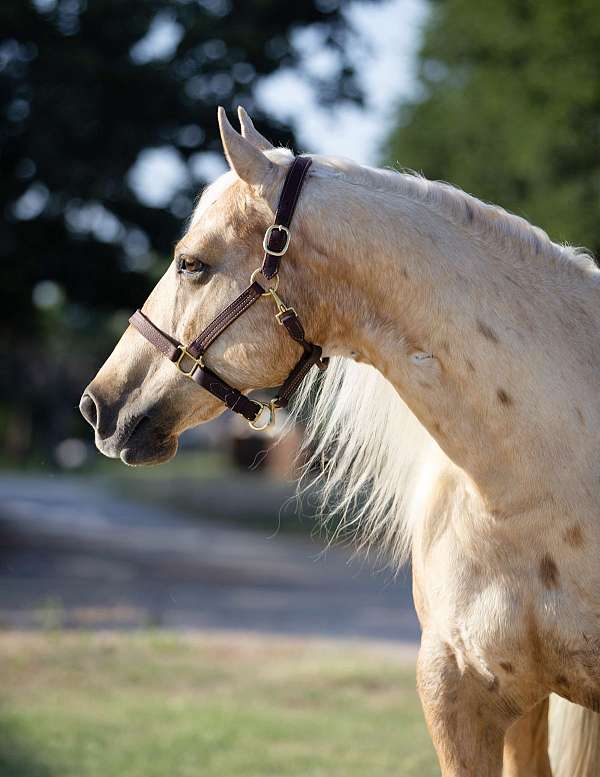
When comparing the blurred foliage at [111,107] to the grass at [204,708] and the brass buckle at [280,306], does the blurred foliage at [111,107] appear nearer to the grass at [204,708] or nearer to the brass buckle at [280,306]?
the grass at [204,708]

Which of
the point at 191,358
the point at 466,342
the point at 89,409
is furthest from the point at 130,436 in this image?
the point at 466,342

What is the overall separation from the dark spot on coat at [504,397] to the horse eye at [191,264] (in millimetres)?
735

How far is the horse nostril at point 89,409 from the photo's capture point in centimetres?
262

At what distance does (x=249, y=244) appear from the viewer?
2.46 meters

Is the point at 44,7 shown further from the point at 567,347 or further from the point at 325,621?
the point at 567,347

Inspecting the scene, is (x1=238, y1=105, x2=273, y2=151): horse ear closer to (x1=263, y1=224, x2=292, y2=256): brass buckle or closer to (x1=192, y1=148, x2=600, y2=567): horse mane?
(x1=192, y1=148, x2=600, y2=567): horse mane

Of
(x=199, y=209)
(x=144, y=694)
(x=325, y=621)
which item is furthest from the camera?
(x=325, y=621)

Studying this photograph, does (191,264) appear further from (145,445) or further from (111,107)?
(111,107)

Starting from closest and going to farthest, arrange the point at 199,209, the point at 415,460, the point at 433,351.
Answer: the point at 433,351 → the point at 199,209 → the point at 415,460

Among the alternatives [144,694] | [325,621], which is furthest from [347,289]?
[325,621]

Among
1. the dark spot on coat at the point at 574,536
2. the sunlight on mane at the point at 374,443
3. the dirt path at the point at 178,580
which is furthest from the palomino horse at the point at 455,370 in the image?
the dirt path at the point at 178,580

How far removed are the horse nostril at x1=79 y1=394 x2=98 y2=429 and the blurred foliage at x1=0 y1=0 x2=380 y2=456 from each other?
8631mm

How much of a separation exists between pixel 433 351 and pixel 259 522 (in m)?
16.1

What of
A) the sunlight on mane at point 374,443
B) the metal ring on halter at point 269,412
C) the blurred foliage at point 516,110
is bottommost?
the metal ring on halter at point 269,412
